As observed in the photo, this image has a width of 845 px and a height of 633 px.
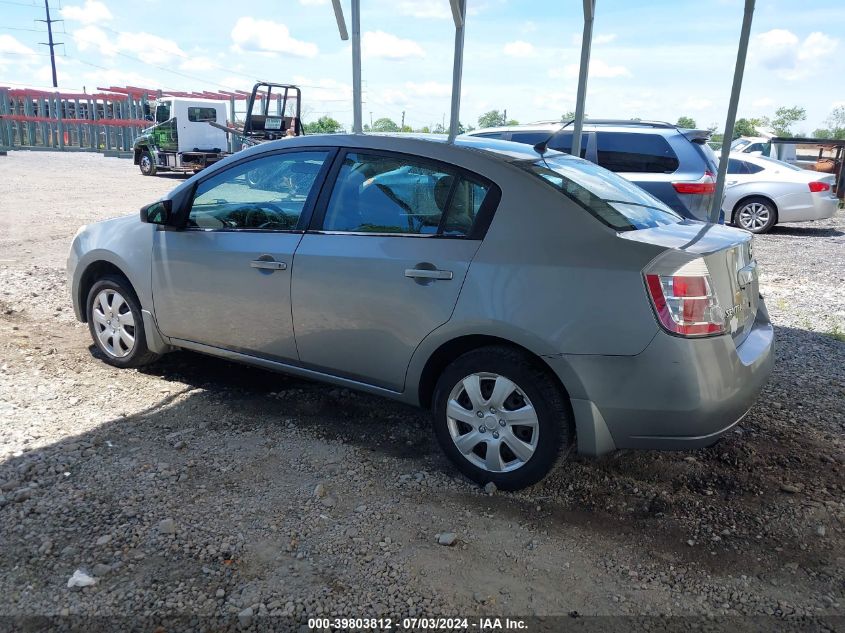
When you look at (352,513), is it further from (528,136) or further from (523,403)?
(528,136)

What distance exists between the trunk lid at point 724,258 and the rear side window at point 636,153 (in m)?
5.82

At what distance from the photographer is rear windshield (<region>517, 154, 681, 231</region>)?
3.43m

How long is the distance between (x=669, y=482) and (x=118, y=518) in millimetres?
2631

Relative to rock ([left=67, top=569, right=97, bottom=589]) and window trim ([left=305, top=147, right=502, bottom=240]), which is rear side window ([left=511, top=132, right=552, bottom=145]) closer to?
window trim ([left=305, top=147, right=502, bottom=240])

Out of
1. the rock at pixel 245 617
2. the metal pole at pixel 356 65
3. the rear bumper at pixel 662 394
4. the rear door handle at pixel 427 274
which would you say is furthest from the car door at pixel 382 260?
the metal pole at pixel 356 65

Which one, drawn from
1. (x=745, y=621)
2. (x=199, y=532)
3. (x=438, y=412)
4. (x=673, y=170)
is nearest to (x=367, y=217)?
(x=438, y=412)

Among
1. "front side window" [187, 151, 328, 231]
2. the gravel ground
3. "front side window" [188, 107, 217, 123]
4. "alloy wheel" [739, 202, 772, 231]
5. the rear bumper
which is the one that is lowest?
the gravel ground

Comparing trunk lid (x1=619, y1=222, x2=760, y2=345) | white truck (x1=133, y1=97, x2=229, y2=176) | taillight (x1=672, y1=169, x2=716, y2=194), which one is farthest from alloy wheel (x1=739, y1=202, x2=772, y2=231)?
white truck (x1=133, y1=97, x2=229, y2=176)

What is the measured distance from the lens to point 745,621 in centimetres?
259

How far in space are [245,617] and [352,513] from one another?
81 cm

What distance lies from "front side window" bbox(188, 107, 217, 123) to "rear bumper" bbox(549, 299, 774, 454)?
25808mm

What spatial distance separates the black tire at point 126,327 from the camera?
190 inches

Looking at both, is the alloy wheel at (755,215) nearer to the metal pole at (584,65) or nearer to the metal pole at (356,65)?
the metal pole at (584,65)

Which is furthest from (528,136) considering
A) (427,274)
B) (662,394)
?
(662,394)
